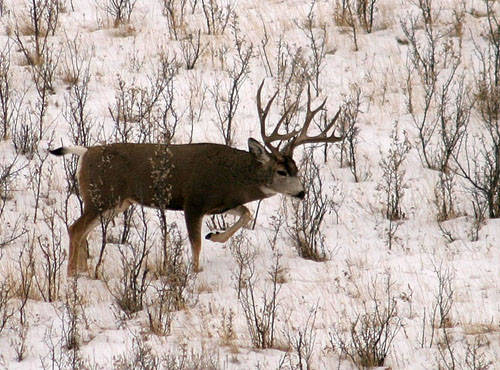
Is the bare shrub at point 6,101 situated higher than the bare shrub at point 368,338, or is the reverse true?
the bare shrub at point 6,101

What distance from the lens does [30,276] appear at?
8.39 metres

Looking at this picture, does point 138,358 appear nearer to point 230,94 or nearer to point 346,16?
point 230,94

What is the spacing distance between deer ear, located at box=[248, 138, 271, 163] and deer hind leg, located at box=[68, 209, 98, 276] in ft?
5.32

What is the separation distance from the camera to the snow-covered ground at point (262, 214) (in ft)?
24.6

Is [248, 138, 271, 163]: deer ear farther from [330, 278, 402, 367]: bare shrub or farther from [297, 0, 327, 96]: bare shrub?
[297, 0, 327, 96]: bare shrub

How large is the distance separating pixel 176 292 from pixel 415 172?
175 inches

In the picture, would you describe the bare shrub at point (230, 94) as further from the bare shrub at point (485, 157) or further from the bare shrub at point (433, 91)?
the bare shrub at point (485, 157)

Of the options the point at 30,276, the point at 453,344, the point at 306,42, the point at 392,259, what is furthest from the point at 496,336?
the point at 306,42

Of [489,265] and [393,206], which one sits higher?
[393,206]

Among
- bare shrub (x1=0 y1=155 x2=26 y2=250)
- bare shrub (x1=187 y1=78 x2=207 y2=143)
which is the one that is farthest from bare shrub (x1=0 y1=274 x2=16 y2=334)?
bare shrub (x1=187 y1=78 x2=207 y2=143)

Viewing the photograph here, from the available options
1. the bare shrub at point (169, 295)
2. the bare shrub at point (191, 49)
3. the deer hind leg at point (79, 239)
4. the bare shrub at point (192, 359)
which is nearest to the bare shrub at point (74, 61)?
the bare shrub at point (191, 49)

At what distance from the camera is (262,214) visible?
35.8 ft

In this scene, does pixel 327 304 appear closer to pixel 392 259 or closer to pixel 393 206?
pixel 392 259

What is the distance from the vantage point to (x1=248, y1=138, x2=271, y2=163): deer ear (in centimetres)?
953
